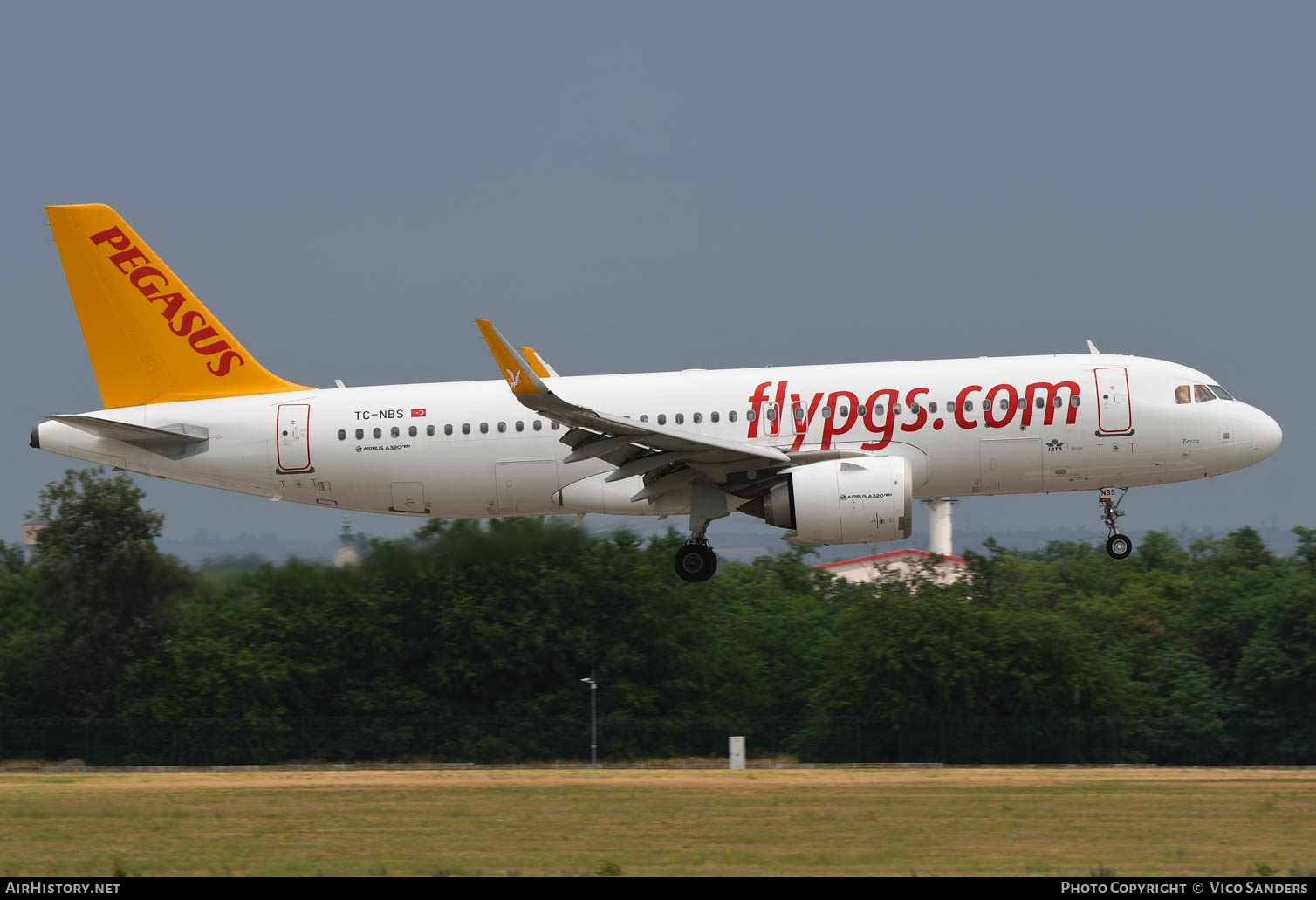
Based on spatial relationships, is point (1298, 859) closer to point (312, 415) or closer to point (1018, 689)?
point (312, 415)

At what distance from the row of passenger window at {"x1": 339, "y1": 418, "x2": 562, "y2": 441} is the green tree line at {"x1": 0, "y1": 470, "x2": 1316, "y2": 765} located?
1902cm

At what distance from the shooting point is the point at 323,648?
5516cm

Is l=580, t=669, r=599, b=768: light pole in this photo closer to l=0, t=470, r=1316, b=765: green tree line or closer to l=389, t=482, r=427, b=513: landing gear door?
l=0, t=470, r=1316, b=765: green tree line

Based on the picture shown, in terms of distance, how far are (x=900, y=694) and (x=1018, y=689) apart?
172 inches

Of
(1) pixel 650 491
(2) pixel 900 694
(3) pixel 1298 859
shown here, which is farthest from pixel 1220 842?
(2) pixel 900 694

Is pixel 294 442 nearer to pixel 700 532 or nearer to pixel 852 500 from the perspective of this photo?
pixel 700 532

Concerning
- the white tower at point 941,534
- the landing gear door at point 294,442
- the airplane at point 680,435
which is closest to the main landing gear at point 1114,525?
the airplane at point 680,435

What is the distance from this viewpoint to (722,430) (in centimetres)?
2972

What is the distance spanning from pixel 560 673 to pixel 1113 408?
31.5 m

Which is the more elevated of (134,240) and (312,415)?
(134,240)

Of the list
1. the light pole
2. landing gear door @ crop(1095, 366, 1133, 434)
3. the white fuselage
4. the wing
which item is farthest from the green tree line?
landing gear door @ crop(1095, 366, 1133, 434)

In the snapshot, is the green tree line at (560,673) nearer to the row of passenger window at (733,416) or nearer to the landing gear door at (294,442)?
the landing gear door at (294,442)

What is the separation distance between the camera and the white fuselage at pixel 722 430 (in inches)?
1158

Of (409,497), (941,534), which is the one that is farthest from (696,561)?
(941,534)
